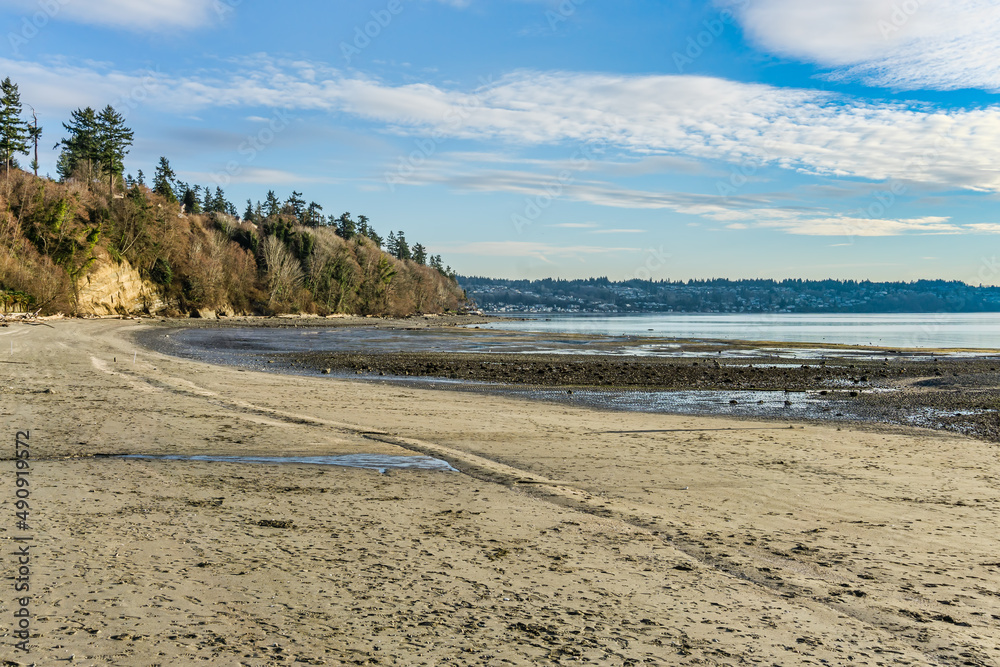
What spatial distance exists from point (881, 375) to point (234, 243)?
318 ft

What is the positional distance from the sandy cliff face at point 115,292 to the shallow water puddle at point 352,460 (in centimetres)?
6832

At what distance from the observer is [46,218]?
67812mm

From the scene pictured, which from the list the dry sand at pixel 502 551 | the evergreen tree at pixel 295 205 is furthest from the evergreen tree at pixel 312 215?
the dry sand at pixel 502 551

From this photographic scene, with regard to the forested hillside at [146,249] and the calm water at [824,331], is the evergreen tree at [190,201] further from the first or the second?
the calm water at [824,331]

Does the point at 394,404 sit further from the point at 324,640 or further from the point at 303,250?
the point at 303,250

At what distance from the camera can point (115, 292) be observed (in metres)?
77.7

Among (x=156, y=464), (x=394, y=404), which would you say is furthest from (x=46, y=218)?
Answer: (x=156, y=464)

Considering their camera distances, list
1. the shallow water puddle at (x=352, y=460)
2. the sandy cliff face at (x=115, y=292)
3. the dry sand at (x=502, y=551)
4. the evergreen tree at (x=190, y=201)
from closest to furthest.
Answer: the dry sand at (x=502, y=551) < the shallow water puddle at (x=352, y=460) < the sandy cliff face at (x=115, y=292) < the evergreen tree at (x=190, y=201)

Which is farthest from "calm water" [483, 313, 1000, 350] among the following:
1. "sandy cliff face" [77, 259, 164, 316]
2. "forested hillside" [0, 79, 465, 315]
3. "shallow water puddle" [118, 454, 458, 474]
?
"shallow water puddle" [118, 454, 458, 474]

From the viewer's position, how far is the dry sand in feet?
15.9

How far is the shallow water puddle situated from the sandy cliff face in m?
68.3

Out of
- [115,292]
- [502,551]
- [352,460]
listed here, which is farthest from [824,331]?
[502,551]

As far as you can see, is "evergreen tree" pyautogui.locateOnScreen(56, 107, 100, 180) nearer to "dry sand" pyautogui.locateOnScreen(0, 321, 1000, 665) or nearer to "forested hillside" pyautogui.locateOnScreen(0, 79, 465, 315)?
"forested hillside" pyautogui.locateOnScreen(0, 79, 465, 315)

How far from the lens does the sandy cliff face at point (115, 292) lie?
2849 inches
